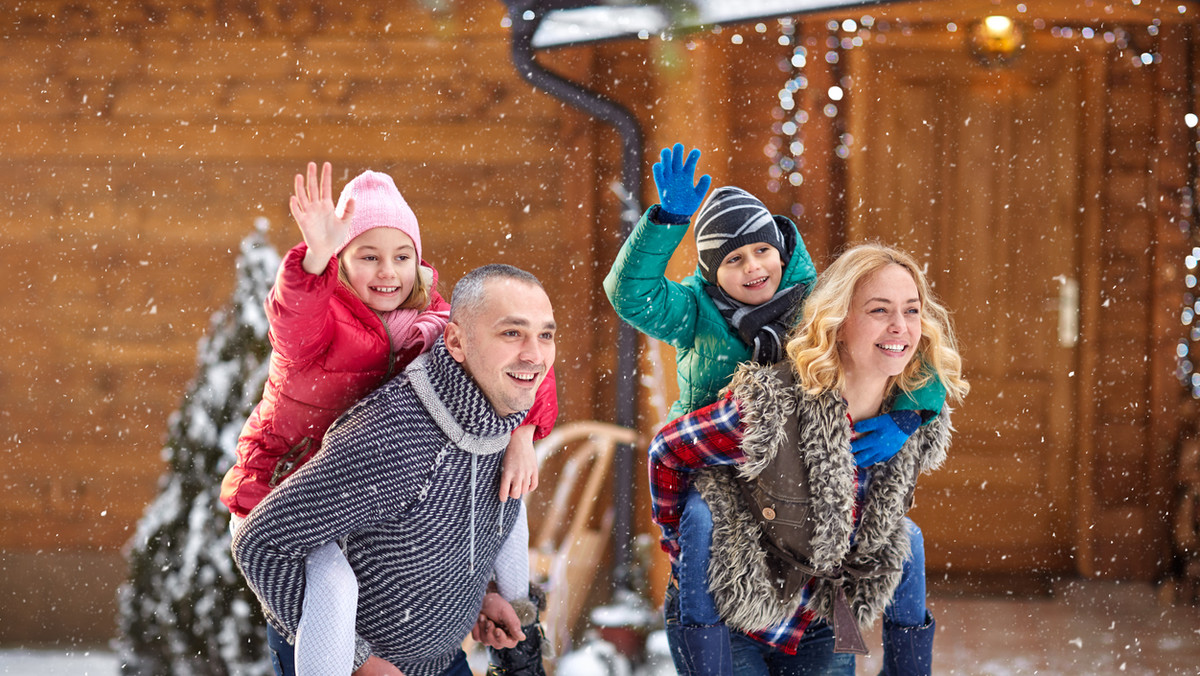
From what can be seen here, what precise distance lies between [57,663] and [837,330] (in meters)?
4.17

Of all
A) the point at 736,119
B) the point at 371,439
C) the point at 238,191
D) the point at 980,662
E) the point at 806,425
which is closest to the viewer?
the point at 371,439

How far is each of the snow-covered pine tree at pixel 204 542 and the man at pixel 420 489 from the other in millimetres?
1950

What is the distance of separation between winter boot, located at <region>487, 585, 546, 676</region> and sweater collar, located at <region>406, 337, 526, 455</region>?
16.8 inches

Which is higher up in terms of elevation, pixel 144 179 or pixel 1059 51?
pixel 1059 51

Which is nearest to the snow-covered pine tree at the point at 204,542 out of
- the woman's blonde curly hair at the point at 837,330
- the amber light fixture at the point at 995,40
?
the woman's blonde curly hair at the point at 837,330

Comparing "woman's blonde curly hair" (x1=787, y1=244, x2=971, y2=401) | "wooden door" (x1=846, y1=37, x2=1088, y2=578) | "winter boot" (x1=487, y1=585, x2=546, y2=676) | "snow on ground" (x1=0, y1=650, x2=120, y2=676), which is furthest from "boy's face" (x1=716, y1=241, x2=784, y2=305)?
"snow on ground" (x1=0, y1=650, x2=120, y2=676)

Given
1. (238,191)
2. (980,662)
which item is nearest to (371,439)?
(980,662)

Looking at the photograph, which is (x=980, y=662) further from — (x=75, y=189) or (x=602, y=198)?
(x=75, y=189)

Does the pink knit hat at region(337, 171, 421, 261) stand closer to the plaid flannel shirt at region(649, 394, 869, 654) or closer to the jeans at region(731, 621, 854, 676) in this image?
the plaid flannel shirt at region(649, 394, 869, 654)

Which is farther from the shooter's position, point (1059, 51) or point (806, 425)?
point (1059, 51)

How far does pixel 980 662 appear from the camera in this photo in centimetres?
403

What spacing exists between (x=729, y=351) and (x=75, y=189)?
4303 millimetres

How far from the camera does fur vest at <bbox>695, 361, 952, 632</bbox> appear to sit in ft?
6.11

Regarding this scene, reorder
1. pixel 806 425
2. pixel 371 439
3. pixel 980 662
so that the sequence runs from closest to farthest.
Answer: pixel 371 439
pixel 806 425
pixel 980 662
